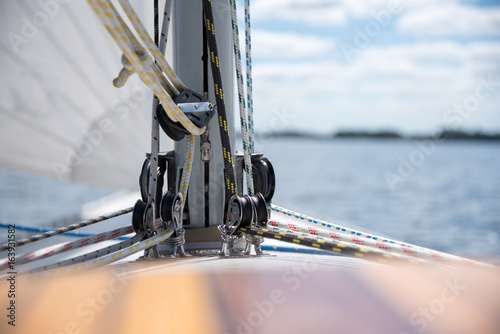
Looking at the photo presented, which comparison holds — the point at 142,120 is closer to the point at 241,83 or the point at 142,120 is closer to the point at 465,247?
the point at 241,83

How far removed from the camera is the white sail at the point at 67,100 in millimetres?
1979

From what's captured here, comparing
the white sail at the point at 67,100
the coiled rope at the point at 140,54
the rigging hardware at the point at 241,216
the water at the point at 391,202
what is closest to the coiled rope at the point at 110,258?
the rigging hardware at the point at 241,216

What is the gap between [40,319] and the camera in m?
0.81

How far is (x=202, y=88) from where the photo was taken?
3.96 feet

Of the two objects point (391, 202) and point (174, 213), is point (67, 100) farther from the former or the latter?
point (391, 202)

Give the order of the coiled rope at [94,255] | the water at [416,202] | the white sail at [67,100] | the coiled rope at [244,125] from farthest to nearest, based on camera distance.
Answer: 1. the water at [416,202]
2. the white sail at [67,100]
3. the coiled rope at [244,125]
4. the coiled rope at [94,255]

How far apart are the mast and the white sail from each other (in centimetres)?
103

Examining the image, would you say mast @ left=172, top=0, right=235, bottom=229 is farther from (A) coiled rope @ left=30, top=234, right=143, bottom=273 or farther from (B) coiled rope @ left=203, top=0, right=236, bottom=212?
(A) coiled rope @ left=30, top=234, right=143, bottom=273

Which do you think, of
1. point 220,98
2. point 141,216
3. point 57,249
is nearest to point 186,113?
point 220,98

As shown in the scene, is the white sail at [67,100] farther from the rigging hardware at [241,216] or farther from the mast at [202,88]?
the rigging hardware at [241,216]

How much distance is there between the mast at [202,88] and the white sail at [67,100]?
1.03 meters

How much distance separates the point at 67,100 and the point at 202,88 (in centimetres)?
121

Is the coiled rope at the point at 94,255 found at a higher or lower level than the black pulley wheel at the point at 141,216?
lower

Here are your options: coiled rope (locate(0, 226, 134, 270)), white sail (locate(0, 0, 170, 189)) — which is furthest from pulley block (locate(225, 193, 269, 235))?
white sail (locate(0, 0, 170, 189))
